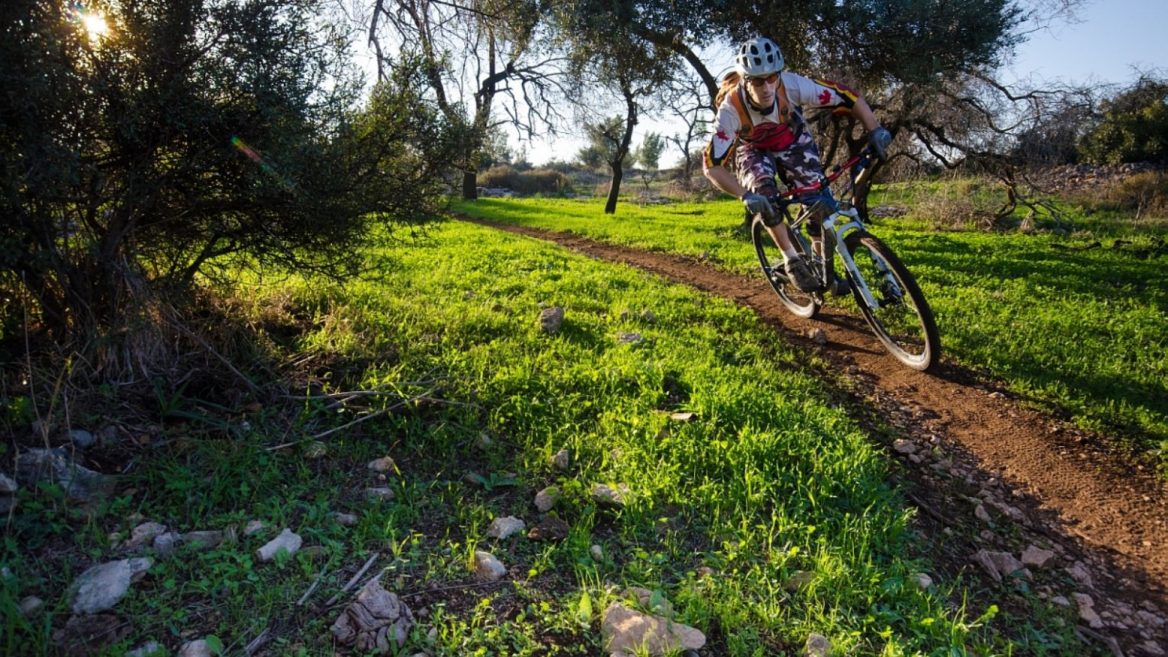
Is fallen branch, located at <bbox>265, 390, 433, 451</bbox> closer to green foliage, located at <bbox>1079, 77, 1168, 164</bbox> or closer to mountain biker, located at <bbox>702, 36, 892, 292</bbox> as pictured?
mountain biker, located at <bbox>702, 36, 892, 292</bbox>

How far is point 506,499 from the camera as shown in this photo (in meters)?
2.98

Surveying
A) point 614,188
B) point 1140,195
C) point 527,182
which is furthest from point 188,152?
point 527,182

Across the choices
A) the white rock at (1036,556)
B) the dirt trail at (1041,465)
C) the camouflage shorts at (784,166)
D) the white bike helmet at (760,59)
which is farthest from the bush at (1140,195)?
the white rock at (1036,556)

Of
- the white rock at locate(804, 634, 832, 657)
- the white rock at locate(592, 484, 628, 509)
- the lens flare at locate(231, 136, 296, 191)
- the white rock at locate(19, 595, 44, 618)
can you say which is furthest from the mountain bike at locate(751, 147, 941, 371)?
the white rock at locate(19, 595, 44, 618)

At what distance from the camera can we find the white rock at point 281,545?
2414mm

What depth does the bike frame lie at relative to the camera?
205 inches

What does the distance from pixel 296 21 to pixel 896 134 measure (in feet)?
48.5

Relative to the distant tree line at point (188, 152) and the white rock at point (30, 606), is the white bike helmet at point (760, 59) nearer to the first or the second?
the distant tree line at point (188, 152)

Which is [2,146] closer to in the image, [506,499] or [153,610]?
[153,610]

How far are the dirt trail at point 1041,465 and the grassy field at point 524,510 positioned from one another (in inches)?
21.2

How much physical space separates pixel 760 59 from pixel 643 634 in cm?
467

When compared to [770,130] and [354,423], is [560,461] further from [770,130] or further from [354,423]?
[770,130]

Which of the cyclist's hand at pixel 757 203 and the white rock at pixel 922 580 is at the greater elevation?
the cyclist's hand at pixel 757 203

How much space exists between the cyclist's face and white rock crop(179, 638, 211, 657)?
5320mm
